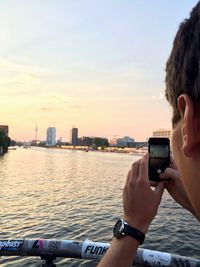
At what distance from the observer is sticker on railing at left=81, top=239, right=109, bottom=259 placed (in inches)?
199

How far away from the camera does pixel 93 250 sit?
5.12 metres

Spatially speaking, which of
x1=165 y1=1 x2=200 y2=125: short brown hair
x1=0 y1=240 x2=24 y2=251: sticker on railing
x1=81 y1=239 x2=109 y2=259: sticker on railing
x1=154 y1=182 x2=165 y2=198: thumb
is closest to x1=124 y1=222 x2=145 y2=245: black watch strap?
x1=154 y1=182 x2=165 y2=198: thumb

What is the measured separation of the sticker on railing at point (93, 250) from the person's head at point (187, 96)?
384cm

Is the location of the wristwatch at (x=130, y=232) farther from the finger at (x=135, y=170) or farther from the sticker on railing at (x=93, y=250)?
the sticker on railing at (x=93, y=250)

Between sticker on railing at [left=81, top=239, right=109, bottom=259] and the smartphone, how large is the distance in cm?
311

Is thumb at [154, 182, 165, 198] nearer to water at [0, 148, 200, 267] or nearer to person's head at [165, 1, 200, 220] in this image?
person's head at [165, 1, 200, 220]

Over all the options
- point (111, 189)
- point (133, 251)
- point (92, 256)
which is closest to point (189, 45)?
point (133, 251)

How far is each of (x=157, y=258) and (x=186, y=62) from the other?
3.92m

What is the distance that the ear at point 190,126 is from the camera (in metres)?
1.29

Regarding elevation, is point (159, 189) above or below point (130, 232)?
above

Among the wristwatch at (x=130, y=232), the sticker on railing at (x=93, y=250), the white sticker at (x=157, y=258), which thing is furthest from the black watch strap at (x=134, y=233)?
the sticker on railing at (x=93, y=250)

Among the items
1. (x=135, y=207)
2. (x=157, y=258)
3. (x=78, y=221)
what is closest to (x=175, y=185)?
(x=135, y=207)

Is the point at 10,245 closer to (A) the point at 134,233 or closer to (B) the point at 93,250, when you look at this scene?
(B) the point at 93,250

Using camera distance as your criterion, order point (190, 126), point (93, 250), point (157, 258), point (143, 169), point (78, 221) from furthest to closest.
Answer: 1. point (78, 221)
2. point (93, 250)
3. point (157, 258)
4. point (143, 169)
5. point (190, 126)
